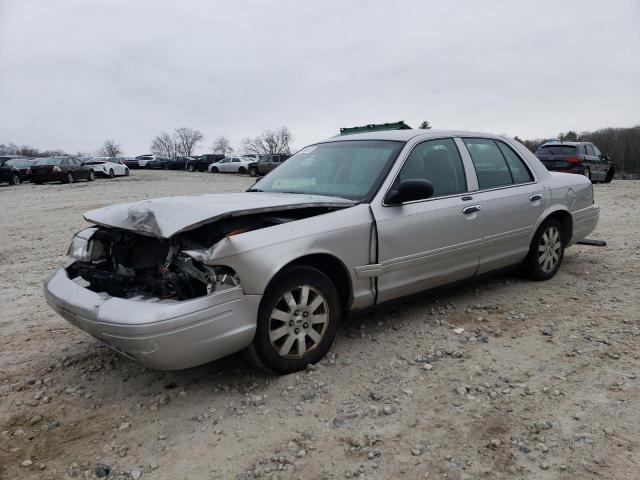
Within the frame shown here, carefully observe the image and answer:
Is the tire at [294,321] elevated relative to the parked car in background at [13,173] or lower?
lower

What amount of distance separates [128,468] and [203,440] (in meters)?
0.39

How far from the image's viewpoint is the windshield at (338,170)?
151 inches

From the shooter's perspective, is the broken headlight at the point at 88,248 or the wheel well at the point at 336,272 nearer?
the wheel well at the point at 336,272

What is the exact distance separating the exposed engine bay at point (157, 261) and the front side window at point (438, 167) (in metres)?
0.97

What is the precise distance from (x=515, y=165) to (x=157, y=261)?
3553 mm

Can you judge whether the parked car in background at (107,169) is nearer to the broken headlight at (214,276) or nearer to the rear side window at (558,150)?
the rear side window at (558,150)

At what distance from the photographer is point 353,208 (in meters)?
3.53

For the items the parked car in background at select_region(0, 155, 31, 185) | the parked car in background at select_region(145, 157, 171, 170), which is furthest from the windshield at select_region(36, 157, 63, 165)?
the parked car in background at select_region(145, 157, 171, 170)

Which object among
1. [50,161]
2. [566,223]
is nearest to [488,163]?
[566,223]

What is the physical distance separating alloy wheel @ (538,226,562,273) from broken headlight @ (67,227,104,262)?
13.6ft

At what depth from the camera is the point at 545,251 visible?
515 centimetres

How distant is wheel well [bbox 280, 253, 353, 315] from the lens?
3.37 m

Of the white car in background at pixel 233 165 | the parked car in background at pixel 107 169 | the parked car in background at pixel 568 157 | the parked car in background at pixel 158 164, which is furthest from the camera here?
the parked car in background at pixel 158 164

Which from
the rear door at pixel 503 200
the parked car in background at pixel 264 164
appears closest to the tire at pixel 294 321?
the rear door at pixel 503 200
